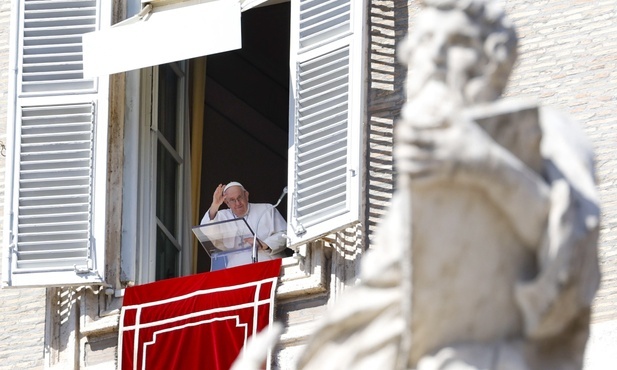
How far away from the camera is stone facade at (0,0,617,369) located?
12.6 meters

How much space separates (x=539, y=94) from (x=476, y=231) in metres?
7.16

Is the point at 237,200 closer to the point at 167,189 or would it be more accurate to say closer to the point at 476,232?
the point at 167,189

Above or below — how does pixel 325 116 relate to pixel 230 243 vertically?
above

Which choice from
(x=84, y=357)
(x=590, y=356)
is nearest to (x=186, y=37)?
(x=84, y=357)

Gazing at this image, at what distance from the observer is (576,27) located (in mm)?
12930

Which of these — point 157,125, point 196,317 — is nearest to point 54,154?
point 157,125

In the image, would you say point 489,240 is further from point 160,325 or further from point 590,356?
point 160,325

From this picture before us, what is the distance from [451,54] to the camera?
5.93 m

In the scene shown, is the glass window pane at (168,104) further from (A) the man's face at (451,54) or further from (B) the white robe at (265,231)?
(A) the man's face at (451,54)

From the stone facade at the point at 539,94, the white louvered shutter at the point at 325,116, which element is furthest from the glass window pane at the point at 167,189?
the white louvered shutter at the point at 325,116

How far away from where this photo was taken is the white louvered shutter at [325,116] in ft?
43.1

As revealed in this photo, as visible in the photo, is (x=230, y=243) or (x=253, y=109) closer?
(x=230, y=243)

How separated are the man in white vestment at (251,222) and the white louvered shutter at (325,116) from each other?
1.10 ft

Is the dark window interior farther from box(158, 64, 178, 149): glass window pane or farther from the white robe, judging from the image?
the white robe
